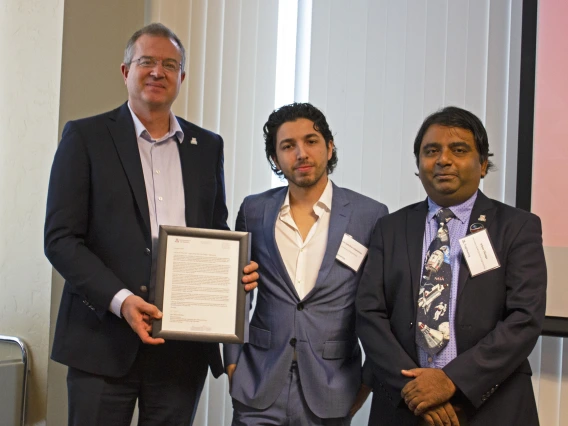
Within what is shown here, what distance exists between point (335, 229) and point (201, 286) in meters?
0.53

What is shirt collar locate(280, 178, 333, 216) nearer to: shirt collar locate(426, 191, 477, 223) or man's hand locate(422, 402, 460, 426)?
shirt collar locate(426, 191, 477, 223)

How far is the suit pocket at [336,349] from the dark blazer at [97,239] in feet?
1.61

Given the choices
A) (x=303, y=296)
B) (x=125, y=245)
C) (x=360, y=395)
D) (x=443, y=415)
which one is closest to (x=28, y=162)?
(x=125, y=245)

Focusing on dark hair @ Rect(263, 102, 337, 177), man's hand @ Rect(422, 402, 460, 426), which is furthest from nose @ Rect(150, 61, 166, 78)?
man's hand @ Rect(422, 402, 460, 426)

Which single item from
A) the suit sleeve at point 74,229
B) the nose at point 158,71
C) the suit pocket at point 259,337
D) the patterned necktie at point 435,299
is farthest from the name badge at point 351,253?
the nose at point 158,71

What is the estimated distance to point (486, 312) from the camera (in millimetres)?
2014

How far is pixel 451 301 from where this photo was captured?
2.05 m

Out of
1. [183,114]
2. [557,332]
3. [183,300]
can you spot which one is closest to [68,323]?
[183,300]

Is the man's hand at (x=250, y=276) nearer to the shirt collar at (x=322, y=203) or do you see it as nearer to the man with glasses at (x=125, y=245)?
the man with glasses at (x=125, y=245)

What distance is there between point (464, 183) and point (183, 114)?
1.97m

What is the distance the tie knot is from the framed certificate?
0.68m

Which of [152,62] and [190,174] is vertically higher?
[152,62]

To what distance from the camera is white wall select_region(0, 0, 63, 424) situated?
3.19 metres

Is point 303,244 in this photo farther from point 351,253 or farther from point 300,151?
point 300,151
